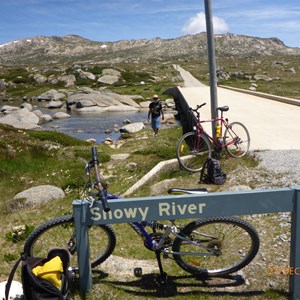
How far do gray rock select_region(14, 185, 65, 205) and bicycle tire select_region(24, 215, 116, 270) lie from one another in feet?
12.5

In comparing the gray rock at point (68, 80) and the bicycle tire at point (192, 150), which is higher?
the gray rock at point (68, 80)

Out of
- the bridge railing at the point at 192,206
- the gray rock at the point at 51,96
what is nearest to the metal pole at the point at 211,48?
the bridge railing at the point at 192,206

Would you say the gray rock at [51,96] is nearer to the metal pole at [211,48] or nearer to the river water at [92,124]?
the river water at [92,124]

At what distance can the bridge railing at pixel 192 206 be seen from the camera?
4.18 meters

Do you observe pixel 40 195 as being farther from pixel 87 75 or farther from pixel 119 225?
pixel 87 75

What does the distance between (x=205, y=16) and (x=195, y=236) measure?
7157 millimetres

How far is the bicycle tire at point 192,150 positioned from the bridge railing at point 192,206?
5513 millimetres

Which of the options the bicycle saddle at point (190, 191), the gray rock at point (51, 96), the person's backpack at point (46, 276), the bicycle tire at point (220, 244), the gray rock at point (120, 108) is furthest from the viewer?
the gray rock at point (51, 96)

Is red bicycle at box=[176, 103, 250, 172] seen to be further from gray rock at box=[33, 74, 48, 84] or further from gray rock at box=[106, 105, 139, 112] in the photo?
gray rock at box=[33, 74, 48, 84]

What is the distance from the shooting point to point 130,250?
20.2 feet

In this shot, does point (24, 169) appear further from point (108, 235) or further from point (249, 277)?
point (249, 277)

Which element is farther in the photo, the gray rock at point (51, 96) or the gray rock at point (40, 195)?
the gray rock at point (51, 96)

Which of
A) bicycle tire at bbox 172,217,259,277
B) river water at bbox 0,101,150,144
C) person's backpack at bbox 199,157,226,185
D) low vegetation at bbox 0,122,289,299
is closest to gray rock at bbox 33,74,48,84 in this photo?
river water at bbox 0,101,150,144

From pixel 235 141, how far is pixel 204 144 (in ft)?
3.55
